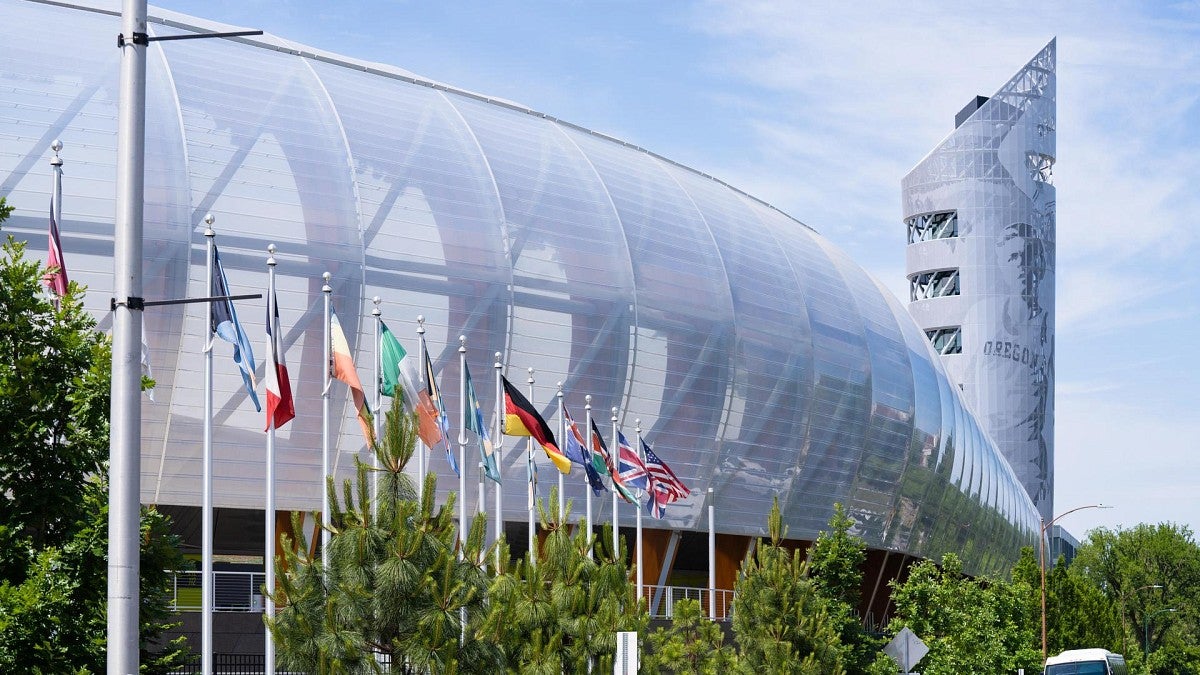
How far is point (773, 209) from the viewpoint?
67.1m

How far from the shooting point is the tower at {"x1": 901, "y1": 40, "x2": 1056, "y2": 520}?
447 ft

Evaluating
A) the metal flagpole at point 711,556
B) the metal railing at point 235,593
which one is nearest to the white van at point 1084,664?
the metal flagpole at point 711,556

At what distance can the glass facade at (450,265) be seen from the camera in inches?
1567

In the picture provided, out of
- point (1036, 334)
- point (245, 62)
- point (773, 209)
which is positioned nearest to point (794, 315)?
point (773, 209)

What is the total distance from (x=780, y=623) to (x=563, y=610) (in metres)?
7.64

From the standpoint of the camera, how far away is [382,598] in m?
18.9

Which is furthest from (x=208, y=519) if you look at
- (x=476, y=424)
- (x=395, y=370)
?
(x=476, y=424)

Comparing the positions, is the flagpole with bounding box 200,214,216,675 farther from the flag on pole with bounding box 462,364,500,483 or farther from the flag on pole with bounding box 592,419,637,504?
the flag on pole with bounding box 592,419,637,504

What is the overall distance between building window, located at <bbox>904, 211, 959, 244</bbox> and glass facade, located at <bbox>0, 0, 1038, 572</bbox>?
254ft

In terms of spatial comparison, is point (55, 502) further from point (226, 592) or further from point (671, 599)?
point (671, 599)

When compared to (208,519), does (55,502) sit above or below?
above

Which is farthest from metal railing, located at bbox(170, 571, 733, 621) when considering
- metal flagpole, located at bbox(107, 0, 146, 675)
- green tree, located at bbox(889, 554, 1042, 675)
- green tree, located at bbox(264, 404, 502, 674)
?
metal flagpole, located at bbox(107, 0, 146, 675)

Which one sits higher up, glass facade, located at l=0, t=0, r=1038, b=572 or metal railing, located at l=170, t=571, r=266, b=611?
glass facade, located at l=0, t=0, r=1038, b=572

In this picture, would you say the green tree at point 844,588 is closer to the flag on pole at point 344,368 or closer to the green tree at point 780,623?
the green tree at point 780,623
